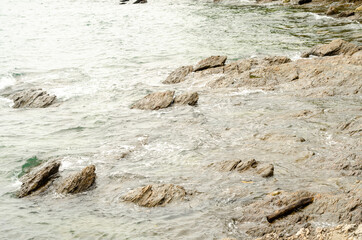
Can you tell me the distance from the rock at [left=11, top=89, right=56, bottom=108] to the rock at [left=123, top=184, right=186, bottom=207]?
1003cm

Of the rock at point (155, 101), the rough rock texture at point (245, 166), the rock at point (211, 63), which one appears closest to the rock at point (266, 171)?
the rough rock texture at point (245, 166)

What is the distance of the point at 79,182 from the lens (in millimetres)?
10867

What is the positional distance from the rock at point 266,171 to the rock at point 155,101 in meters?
7.00

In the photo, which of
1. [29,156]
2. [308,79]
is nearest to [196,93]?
[308,79]

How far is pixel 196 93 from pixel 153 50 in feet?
38.8

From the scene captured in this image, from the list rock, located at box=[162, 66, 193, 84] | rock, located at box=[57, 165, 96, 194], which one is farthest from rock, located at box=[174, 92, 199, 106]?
rock, located at box=[57, 165, 96, 194]

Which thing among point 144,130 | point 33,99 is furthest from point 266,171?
point 33,99

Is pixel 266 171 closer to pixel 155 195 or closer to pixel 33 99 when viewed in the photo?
pixel 155 195

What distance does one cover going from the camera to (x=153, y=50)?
1110 inches

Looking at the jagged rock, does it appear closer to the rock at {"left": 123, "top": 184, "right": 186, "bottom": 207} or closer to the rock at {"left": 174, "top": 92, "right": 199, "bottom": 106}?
the rock at {"left": 174, "top": 92, "right": 199, "bottom": 106}

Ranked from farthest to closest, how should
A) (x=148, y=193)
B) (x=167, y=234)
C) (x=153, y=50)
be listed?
(x=153, y=50) < (x=148, y=193) < (x=167, y=234)

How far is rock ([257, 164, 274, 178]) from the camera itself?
1044cm

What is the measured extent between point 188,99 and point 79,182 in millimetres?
7293

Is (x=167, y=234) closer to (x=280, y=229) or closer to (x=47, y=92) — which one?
(x=280, y=229)
